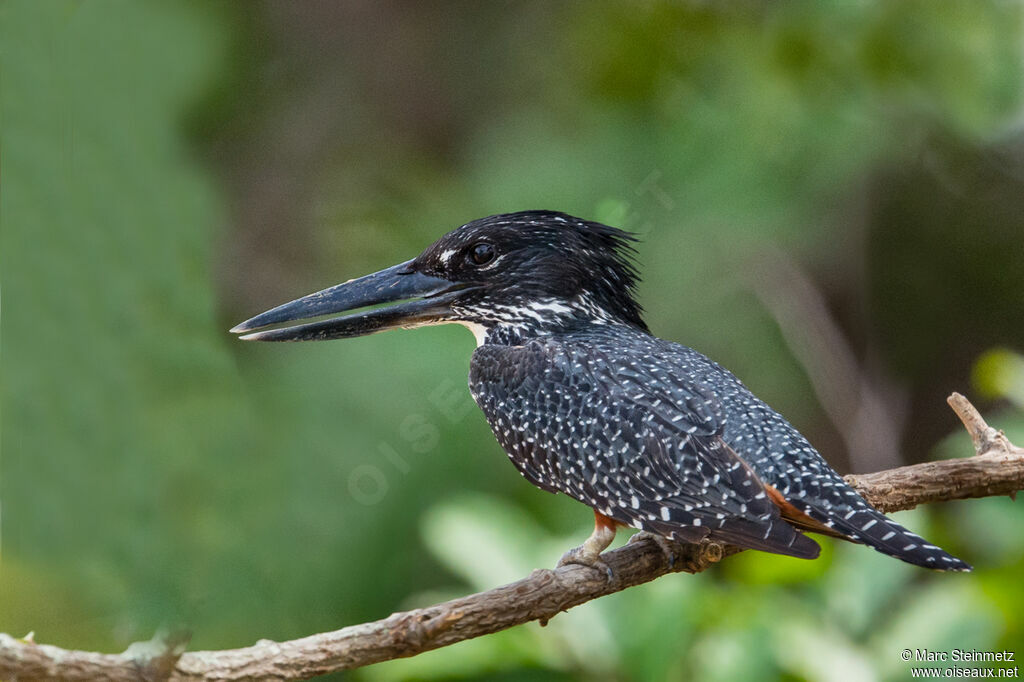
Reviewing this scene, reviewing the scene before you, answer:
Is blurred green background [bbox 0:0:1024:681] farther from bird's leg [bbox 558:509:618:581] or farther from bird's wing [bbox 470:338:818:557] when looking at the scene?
bird's wing [bbox 470:338:818:557]

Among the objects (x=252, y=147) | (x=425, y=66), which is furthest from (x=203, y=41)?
(x=425, y=66)

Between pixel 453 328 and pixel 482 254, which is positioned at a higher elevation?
pixel 453 328

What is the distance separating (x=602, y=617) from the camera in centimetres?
316

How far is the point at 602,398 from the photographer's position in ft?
8.79

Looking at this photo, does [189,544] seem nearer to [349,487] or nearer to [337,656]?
[337,656]

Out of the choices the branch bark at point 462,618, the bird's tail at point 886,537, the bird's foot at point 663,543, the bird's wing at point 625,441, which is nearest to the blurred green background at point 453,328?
the branch bark at point 462,618

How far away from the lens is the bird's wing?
2.40 metres

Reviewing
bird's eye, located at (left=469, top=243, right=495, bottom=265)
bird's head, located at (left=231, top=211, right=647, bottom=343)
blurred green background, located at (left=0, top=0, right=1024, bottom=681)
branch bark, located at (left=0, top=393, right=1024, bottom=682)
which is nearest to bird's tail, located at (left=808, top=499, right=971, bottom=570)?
branch bark, located at (left=0, top=393, right=1024, bottom=682)

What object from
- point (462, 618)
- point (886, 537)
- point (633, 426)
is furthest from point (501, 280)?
point (886, 537)

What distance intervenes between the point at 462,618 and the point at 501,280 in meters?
1.05

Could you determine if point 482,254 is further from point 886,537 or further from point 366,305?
point 886,537

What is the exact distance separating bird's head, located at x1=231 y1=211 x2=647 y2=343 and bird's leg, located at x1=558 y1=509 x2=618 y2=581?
591 millimetres

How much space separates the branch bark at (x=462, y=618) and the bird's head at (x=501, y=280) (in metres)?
0.71

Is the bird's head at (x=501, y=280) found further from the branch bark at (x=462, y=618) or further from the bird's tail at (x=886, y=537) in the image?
the bird's tail at (x=886, y=537)
